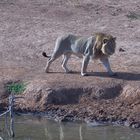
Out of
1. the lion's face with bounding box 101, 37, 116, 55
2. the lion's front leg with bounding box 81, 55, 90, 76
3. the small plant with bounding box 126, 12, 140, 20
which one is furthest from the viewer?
the small plant with bounding box 126, 12, 140, 20

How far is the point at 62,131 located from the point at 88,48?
2.31m

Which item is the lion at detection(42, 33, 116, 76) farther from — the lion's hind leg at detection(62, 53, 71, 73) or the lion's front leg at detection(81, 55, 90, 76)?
the lion's hind leg at detection(62, 53, 71, 73)

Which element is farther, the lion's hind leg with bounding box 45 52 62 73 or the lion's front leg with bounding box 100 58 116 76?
the lion's hind leg with bounding box 45 52 62 73

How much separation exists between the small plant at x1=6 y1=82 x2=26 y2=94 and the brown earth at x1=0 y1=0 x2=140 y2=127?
0.34 feet

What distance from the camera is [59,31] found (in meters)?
20.6

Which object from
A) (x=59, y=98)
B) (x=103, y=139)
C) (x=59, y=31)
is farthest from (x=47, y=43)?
(x=103, y=139)

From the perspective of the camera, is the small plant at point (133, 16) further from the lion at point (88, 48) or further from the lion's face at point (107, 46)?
the lion's face at point (107, 46)

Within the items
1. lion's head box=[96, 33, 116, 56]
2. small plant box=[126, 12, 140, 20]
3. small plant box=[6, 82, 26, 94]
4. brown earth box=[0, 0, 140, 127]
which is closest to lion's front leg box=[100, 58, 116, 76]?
brown earth box=[0, 0, 140, 127]

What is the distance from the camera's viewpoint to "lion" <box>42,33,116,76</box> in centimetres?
1627

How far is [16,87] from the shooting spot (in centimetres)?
1633

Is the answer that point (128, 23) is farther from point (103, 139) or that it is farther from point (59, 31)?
point (103, 139)

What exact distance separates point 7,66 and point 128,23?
204 inches

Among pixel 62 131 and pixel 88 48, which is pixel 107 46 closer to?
pixel 88 48

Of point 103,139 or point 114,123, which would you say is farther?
point 114,123
